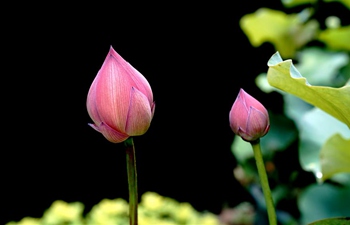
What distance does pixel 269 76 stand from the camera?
0.42m

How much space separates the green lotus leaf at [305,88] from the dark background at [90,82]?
1780 mm

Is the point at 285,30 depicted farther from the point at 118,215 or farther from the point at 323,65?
the point at 118,215

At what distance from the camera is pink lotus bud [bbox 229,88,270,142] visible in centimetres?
37

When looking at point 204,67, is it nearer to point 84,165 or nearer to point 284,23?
point 84,165

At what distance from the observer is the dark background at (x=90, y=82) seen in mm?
2320

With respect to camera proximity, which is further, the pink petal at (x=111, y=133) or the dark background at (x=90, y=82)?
the dark background at (x=90, y=82)

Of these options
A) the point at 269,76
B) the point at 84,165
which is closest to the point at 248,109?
the point at 269,76

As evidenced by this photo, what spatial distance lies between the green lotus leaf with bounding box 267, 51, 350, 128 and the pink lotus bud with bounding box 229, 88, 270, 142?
0.05 meters

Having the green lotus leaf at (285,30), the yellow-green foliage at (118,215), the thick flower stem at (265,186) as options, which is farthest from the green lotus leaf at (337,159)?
the yellow-green foliage at (118,215)

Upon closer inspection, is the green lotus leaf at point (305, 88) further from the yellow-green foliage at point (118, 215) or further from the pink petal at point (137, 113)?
the yellow-green foliage at point (118, 215)

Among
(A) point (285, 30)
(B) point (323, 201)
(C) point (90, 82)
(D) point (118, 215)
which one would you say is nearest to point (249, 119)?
(B) point (323, 201)

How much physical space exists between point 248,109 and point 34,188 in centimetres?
231

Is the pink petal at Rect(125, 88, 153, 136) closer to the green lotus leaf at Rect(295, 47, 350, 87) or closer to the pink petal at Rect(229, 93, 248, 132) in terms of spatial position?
the pink petal at Rect(229, 93, 248, 132)

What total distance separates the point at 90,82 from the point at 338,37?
143 cm
